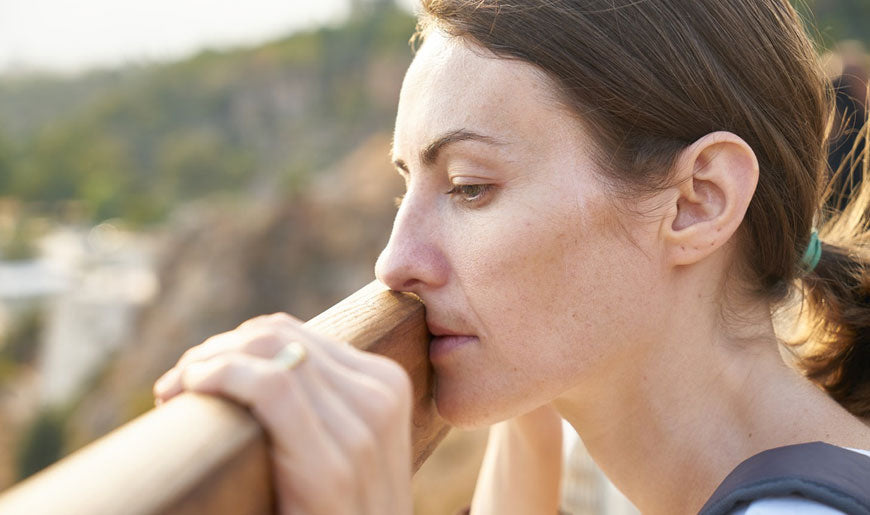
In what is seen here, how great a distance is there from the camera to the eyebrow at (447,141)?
1223 mm

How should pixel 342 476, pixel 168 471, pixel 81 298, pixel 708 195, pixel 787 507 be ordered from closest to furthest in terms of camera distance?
pixel 168 471
pixel 342 476
pixel 787 507
pixel 708 195
pixel 81 298

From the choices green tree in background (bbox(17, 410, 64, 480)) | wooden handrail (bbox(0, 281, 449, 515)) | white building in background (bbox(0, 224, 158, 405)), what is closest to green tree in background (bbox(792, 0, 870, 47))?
white building in background (bbox(0, 224, 158, 405))

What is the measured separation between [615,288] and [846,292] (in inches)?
24.7

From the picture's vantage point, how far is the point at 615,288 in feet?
4.14

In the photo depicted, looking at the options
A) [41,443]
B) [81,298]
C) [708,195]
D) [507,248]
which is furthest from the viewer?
[81,298]

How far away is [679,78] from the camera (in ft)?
4.21

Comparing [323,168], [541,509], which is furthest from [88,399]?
[541,509]

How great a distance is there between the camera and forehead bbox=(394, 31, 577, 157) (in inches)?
48.6

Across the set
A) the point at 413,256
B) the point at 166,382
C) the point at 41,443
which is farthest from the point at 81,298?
the point at 166,382

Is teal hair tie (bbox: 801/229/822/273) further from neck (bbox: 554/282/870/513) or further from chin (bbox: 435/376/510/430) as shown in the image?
chin (bbox: 435/376/510/430)

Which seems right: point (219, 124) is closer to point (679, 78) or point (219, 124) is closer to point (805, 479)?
point (679, 78)

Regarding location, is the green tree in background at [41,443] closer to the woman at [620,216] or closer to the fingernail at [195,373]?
the woman at [620,216]

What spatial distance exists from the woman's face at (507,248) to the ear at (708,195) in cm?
11

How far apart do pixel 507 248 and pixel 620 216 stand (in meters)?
0.21
